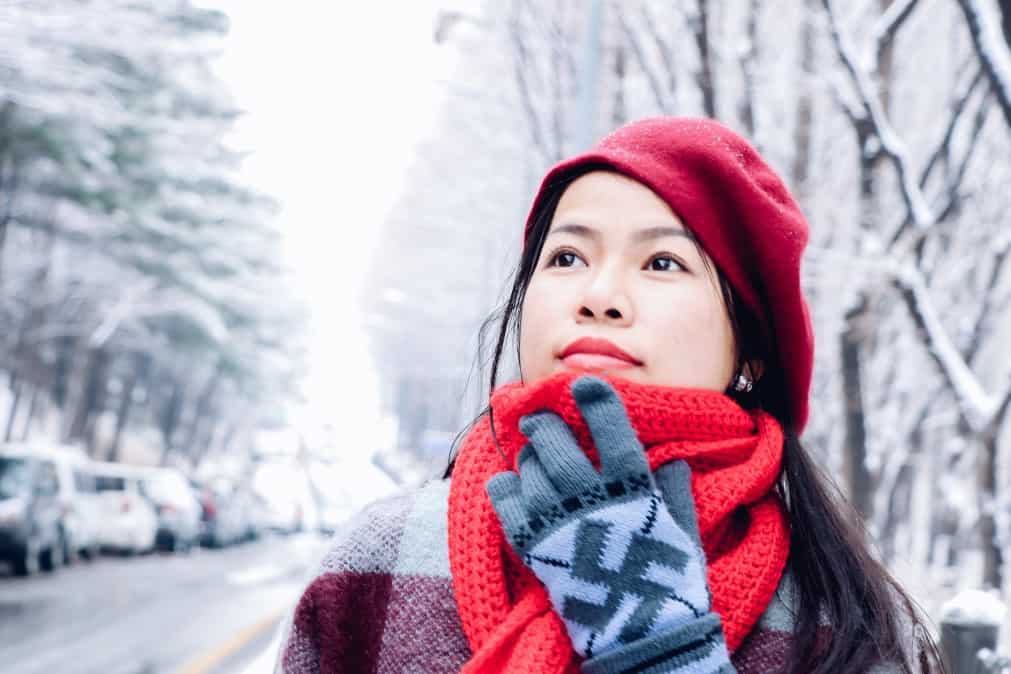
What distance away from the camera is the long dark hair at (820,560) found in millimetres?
1516

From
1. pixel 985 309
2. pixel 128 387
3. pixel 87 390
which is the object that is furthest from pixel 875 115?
pixel 128 387

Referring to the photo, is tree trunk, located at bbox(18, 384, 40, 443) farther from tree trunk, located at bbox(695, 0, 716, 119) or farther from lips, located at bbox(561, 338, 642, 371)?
lips, located at bbox(561, 338, 642, 371)

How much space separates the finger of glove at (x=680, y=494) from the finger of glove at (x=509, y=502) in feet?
0.67

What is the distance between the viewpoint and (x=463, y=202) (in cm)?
3023

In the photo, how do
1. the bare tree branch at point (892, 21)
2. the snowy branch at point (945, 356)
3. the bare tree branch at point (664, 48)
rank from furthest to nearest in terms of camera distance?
the bare tree branch at point (664, 48), the snowy branch at point (945, 356), the bare tree branch at point (892, 21)

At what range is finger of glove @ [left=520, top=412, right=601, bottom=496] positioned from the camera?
1.43 metres

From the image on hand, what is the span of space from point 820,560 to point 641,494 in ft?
1.30

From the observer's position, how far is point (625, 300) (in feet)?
5.26

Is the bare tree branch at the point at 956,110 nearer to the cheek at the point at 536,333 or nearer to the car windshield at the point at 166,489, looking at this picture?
the cheek at the point at 536,333

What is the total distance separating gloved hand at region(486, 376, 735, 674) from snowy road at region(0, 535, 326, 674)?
740 centimetres

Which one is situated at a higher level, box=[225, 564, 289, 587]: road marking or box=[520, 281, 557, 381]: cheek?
box=[520, 281, 557, 381]: cheek

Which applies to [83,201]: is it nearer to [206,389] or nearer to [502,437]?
[502,437]

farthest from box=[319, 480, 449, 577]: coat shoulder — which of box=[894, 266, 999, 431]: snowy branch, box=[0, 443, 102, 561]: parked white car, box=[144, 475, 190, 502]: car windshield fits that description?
box=[144, 475, 190, 502]: car windshield

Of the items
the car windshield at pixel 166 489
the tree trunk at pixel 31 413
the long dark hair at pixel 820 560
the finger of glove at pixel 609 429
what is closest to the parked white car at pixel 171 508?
the car windshield at pixel 166 489
